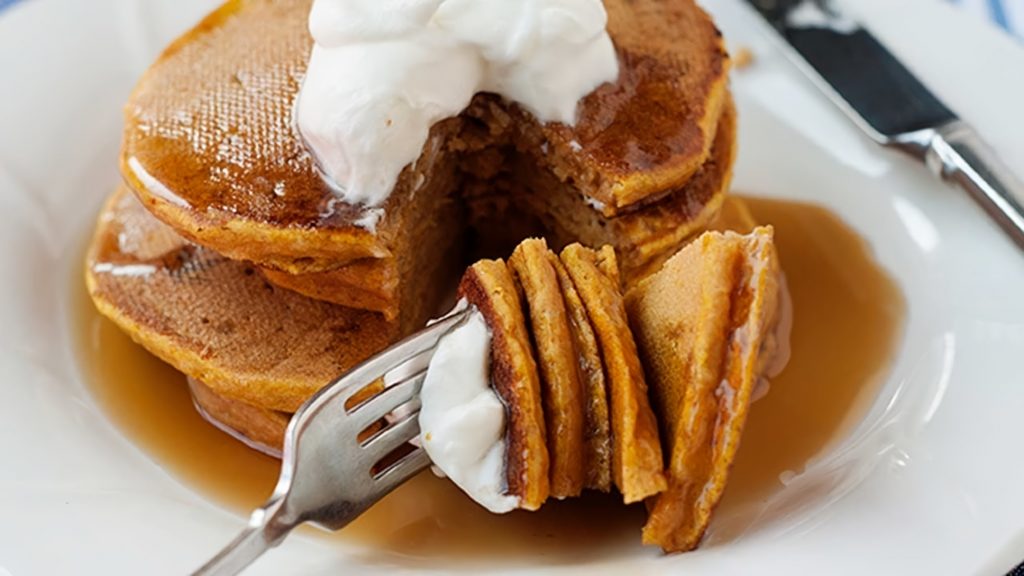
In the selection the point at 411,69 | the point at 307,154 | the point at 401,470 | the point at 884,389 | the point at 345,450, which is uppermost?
the point at 411,69

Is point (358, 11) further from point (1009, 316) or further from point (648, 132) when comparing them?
point (1009, 316)

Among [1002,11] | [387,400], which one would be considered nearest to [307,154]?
[387,400]

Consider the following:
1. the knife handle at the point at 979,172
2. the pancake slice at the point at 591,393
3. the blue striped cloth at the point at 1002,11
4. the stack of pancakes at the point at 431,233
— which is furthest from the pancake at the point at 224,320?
the blue striped cloth at the point at 1002,11

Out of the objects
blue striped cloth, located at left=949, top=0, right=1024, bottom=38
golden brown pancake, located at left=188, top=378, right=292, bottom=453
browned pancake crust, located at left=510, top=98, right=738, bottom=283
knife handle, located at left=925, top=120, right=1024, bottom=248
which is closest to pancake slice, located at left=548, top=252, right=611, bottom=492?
browned pancake crust, located at left=510, top=98, right=738, bottom=283

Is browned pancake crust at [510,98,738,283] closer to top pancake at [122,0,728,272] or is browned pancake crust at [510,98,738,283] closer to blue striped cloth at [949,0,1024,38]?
top pancake at [122,0,728,272]

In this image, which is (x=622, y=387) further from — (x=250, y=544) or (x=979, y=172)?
(x=979, y=172)

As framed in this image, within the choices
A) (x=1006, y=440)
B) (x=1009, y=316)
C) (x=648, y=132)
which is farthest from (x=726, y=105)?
(x=1006, y=440)

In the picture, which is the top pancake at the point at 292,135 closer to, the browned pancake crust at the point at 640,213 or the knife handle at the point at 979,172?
the browned pancake crust at the point at 640,213
